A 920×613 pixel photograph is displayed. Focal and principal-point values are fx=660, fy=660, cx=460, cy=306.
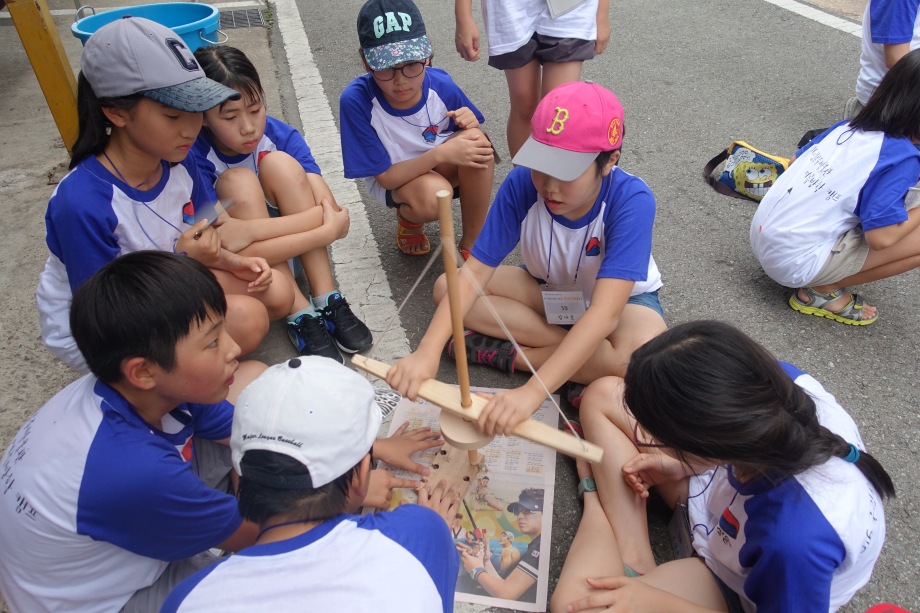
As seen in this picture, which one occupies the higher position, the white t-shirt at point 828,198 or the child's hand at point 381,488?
the white t-shirt at point 828,198

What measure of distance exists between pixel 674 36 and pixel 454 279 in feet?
14.7

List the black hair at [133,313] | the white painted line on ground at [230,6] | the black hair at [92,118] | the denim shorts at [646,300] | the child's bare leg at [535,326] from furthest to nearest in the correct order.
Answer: the white painted line on ground at [230,6] < the denim shorts at [646,300] < the child's bare leg at [535,326] < the black hair at [92,118] < the black hair at [133,313]

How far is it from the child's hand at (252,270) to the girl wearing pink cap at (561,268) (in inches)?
23.0

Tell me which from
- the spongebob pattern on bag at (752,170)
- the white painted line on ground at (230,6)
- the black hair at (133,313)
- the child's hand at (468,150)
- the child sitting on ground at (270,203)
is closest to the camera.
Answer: the black hair at (133,313)

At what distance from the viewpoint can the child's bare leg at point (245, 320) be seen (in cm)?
206

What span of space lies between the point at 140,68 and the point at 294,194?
0.74m

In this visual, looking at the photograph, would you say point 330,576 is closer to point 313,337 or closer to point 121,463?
point 121,463

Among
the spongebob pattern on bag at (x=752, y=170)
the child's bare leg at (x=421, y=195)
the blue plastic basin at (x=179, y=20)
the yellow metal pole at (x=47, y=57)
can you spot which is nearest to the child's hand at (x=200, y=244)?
the child's bare leg at (x=421, y=195)

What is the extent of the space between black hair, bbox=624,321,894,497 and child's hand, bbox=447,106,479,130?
1573mm

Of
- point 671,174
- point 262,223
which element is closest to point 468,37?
Answer: point 262,223

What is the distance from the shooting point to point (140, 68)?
176 centimetres

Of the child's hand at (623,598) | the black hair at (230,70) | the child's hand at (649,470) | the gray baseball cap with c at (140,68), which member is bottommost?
the child's hand at (649,470)

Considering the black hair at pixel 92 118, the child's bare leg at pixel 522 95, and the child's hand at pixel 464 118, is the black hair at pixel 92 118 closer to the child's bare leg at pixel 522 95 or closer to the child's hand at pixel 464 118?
the child's hand at pixel 464 118

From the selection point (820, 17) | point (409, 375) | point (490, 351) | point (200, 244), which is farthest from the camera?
point (820, 17)
